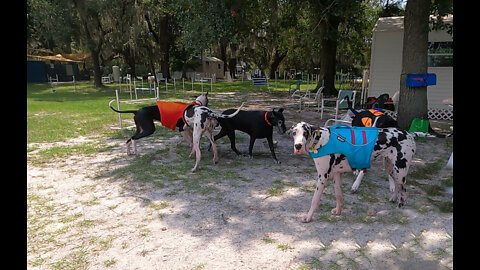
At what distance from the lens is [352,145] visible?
3355 millimetres

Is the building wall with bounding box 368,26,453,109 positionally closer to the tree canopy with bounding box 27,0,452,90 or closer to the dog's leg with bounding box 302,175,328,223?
the tree canopy with bounding box 27,0,452,90

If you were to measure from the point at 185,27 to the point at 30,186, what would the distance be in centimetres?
583

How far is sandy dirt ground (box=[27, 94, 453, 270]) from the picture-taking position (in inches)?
114

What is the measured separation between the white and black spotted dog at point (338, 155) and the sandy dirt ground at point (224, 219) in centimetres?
41

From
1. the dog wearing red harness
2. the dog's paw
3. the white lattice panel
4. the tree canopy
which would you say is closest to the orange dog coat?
the dog wearing red harness

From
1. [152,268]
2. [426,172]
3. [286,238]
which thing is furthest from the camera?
[426,172]

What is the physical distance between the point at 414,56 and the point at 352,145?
18.4 ft

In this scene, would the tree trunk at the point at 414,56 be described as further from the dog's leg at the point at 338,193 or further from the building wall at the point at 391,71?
the dog's leg at the point at 338,193

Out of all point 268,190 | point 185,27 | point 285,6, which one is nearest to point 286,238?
point 268,190

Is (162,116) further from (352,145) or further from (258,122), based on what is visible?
(352,145)

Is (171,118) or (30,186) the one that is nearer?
(30,186)

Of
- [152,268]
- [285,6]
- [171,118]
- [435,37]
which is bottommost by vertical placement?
[152,268]

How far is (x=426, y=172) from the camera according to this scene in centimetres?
520

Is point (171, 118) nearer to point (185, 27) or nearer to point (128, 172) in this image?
point (128, 172)
